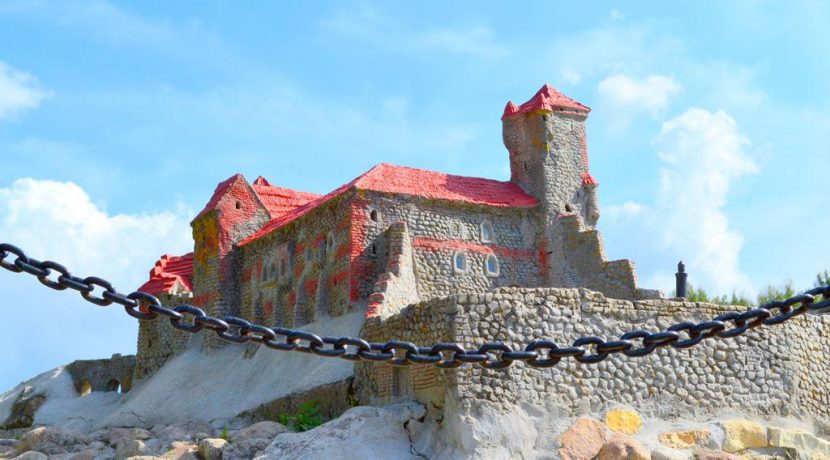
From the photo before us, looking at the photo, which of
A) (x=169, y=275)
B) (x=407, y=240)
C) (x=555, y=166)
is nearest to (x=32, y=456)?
(x=407, y=240)

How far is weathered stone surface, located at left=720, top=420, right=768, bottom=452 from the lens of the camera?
65.2ft

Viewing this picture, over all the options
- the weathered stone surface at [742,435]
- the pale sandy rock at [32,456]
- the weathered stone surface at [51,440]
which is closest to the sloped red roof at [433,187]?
the weathered stone surface at [51,440]

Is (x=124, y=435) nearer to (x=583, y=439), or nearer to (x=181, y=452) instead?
(x=181, y=452)

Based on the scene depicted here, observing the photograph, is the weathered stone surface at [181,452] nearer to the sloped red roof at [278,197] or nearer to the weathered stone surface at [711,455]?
the weathered stone surface at [711,455]

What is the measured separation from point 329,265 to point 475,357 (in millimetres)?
21569

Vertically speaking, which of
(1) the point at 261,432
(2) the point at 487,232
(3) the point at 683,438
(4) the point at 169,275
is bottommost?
(3) the point at 683,438

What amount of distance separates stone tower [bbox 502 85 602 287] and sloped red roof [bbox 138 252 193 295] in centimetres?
1227

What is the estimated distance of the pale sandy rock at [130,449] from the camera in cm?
2269

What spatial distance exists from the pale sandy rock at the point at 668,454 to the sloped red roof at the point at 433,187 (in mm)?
12255

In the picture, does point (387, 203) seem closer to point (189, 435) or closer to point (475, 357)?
point (189, 435)

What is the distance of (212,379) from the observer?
101 feet

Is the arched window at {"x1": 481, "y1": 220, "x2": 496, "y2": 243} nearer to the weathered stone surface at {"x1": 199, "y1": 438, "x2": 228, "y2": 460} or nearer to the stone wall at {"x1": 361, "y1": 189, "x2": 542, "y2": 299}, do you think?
the stone wall at {"x1": 361, "y1": 189, "x2": 542, "y2": 299}

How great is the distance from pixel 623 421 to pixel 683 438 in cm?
121

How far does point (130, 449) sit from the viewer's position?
22.9 metres
